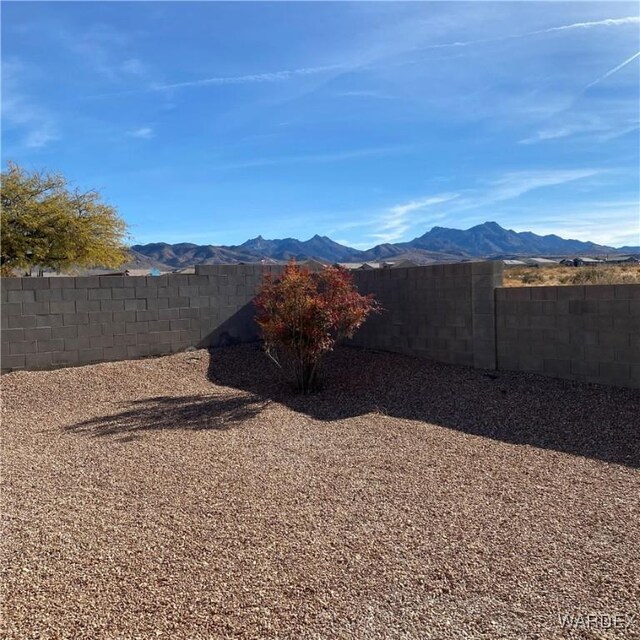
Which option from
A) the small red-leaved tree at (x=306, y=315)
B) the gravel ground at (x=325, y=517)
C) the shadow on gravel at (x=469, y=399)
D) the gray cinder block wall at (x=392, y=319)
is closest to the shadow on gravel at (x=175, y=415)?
the gravel ground at (x=325, y=517)

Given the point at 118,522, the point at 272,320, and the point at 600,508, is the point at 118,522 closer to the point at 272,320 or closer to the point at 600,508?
the point at 600,508

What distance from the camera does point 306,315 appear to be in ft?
30.6

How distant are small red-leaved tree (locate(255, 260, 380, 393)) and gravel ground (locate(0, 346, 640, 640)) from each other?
1136 mm

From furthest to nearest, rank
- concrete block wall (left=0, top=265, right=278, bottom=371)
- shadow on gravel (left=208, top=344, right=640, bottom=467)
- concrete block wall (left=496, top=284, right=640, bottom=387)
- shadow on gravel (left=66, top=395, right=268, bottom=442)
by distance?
concrete block wall (left=0, top=265, right=278, bottom=371)
concrete block wall (left=496, top=284, right=640, bottom=387)
shadow on gravel (left=66, top=395, right=268, bottom=442)
shadow on gravel (left=208, top=344, right=640, bottom=467)

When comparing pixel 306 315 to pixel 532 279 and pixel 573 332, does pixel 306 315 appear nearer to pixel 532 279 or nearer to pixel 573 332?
pixel 573 332

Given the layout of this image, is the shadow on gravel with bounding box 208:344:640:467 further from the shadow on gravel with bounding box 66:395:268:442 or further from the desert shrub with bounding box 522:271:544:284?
the desert shrub with bounding box 522:271:544:284

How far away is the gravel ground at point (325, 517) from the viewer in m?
3.26

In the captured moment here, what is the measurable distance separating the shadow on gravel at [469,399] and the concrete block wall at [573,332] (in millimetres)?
209

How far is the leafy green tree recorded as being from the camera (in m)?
20.1

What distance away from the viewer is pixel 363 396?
9266 millimetres

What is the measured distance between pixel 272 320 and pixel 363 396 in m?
1.81

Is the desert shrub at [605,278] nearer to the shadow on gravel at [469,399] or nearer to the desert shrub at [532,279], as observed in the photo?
the desert shrub at [532,279]

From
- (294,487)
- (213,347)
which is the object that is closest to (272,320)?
(213,347)

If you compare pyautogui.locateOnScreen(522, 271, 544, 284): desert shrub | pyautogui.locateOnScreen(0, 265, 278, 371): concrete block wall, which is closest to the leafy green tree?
pyautogui.locateOnScreen(0, 265, 278, 371): concrete block wall
